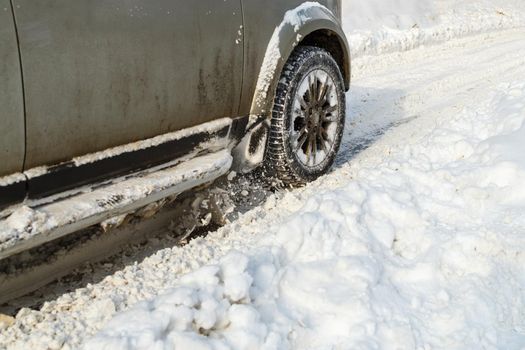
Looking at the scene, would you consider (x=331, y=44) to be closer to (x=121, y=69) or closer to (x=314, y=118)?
(x=314, y=118)

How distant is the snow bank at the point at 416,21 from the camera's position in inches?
402

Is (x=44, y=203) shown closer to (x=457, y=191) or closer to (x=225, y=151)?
(x=225, y=151)

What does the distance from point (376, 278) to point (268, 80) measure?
1466 millimetres

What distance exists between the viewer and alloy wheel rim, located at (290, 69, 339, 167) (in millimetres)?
3889

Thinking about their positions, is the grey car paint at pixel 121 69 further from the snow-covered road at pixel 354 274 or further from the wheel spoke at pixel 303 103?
the snow-covered road at pixel 354 274

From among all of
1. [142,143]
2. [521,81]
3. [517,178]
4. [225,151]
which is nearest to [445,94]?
[521,81]

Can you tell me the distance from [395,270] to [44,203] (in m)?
1.65

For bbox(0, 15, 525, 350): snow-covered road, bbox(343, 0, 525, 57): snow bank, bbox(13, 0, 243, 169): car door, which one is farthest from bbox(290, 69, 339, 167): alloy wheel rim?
bbox(343, 0, 525, 57): snow bank

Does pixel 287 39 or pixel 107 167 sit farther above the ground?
pixel 287 39

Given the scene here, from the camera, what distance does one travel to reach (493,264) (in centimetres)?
277

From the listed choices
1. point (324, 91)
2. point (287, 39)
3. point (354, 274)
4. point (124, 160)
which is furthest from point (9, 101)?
point (324, 91)

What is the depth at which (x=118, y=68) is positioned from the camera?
2.56 metres

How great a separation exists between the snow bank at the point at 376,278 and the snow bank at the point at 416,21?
6.40 m

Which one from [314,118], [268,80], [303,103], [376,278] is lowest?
[376,278]
